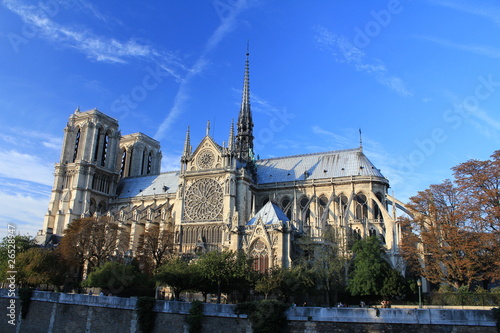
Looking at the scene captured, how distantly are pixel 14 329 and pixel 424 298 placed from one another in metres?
32.1

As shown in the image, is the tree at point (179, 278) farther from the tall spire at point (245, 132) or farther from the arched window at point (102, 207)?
the arched window at point (102, 207)

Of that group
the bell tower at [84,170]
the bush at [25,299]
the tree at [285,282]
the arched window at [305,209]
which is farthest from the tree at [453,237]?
the bell tower at [84,170]

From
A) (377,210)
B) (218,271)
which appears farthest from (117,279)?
(377,210)

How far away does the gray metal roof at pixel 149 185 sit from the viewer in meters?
68.1

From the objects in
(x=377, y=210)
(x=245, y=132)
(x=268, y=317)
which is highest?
(x=245, y=132)

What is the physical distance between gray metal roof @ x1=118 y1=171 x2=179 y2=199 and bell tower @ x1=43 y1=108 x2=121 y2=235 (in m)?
2.19

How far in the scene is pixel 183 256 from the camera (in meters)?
48.4

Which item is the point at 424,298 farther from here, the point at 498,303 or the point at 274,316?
the point at 274,316

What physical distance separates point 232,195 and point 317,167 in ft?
42.2

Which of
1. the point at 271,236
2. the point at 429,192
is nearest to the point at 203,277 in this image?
the point at 271,236

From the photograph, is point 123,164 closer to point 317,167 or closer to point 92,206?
point 92,206

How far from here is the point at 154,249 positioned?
48469 millimetres

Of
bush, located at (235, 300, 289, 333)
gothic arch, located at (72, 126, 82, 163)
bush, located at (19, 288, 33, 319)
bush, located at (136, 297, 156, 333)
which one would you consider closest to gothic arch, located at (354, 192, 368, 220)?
bush, located at (235, 300, 289, 333)

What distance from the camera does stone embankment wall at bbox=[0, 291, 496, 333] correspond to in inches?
860
